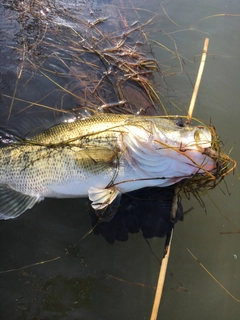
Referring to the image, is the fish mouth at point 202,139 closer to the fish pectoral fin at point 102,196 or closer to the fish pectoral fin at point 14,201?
the fish pectoral fin at point 102,196

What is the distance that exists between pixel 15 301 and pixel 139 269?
1.24m

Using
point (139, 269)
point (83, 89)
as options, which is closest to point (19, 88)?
point (83, 89)

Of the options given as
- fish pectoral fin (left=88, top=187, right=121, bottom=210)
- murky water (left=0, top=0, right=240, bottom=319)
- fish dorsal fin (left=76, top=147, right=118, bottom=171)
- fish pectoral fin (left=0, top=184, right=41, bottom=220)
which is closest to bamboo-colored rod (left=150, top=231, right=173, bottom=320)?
murky water (left=0, top=0, right=240, bottom=319)

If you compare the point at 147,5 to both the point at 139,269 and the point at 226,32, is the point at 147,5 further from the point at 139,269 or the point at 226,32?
the point at 139,269

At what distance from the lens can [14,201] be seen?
2.96m

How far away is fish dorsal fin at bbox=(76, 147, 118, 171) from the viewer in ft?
9.12

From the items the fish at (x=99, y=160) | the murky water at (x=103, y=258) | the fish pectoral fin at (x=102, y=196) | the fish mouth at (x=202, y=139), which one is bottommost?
the murky water at (x=103, y=258)

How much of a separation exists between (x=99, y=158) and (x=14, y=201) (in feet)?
3.14

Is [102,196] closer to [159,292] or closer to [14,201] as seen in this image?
[14,201]

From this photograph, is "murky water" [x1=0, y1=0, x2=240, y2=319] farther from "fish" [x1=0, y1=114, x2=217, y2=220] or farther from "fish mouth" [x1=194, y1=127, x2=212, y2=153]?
"fish mouth" [x1=194, y1=127, x2=212, y2=153]

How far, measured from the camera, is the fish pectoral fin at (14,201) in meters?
2.94

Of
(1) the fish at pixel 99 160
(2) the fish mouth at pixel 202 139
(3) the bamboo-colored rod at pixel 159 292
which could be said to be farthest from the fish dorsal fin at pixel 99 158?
(3) the bamboo-colored rod at pixel 159 292

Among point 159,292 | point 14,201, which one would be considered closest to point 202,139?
point 159,292

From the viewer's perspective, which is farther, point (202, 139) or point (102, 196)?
point (102, 196)
